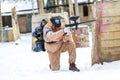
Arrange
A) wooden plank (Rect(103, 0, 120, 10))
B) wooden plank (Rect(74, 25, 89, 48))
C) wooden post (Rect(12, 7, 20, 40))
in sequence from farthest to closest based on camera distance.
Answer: wooden post (Rect(12, 7, 20, 40))
wooden plank (Rect(74, 25, 89, 48))
wooden plank (Rect(103, 0, 120, 10))

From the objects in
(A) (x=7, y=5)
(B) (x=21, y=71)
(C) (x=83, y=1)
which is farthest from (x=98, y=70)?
(A) (x=7, y=5)

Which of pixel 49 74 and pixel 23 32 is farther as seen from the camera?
pixel 23 32

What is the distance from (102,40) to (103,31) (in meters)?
0.18

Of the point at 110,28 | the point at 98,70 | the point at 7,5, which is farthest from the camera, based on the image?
the point at 7,5

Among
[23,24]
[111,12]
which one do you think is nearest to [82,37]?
[111,12]

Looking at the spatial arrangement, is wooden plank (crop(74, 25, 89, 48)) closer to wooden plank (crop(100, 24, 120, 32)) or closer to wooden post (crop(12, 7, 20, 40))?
wooden plank (crop(100, 24, 120, 32))

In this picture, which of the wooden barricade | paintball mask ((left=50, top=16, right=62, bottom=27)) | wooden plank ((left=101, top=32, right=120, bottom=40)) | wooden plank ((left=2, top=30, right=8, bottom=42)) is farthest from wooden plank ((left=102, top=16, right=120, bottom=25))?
wooden plank ((left=2, top=30, right=8, bottom=42))

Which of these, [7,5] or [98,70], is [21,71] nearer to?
[98,70]

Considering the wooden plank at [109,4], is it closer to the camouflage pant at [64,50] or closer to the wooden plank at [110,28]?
the wooden plank at [110,28]

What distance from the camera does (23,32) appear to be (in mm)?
37312

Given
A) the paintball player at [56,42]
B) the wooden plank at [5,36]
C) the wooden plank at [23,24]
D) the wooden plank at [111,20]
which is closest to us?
the paintball player at [56,42]

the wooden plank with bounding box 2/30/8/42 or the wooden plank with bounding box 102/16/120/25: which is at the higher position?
the wooden plank with bounding box 102/16/120/25

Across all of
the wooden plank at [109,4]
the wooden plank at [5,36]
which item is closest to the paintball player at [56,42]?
the wooden plank at [109,4]

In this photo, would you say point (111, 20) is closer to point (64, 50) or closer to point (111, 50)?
point (111, 50)
